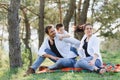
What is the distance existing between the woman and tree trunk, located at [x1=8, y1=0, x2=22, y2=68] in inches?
80.7

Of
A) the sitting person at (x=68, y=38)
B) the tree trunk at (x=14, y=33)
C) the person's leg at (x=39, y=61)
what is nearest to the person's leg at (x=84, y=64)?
the sitting person at (x=68, y=38)

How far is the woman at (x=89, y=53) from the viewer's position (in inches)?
292

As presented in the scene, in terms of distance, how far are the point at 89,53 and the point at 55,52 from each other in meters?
0.98

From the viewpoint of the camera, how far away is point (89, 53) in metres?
7.71

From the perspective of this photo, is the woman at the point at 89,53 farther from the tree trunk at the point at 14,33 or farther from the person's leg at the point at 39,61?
A: the tree trunk at the point at 14,33

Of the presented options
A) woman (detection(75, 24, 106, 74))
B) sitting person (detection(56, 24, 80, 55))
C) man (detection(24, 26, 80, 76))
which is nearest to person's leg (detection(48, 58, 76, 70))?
man (detection(24, 26, 80, 76))

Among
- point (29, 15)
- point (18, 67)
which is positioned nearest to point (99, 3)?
point (29, 15)

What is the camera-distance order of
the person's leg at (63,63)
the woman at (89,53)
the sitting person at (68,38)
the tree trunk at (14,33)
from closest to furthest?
1. the woman at (89,53)
2. the person's leg at (63,63)
3. the sitting person at (68,38)
4. the tree trunk at (14,33)

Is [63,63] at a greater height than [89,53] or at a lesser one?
lesser

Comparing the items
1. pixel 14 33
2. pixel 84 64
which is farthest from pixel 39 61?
pixel 14 33

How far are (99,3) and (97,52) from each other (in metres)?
17.5

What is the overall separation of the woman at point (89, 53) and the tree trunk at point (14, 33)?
2.05 metres

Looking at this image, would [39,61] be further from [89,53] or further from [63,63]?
[89,53]

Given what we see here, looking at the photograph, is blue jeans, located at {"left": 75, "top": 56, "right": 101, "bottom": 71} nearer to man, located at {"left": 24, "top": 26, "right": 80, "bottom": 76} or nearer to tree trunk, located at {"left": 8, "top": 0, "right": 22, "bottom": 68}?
man, located at {"left": 24, "top": 26, "right": 80, "bottom": 76}
